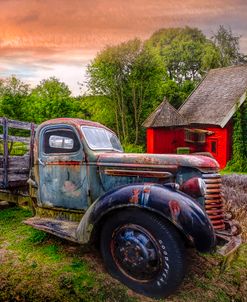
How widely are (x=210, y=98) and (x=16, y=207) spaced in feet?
60.0

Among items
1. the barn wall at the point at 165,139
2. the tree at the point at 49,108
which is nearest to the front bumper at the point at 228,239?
the barn wall at the point at 165,139

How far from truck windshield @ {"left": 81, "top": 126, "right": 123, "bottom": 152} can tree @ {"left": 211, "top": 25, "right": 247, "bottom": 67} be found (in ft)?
120

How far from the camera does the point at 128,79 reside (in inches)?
1076

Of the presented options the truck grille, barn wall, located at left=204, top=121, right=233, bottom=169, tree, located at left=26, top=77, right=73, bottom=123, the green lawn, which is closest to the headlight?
the truck grille

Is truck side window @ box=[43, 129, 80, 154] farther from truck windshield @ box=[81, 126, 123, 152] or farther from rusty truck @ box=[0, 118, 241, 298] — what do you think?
truck windshield @ box=[81, 126, 123, 152]

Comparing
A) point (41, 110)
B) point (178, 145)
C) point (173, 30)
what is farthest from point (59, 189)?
point (173, 30)

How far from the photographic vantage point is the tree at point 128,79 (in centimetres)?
2677

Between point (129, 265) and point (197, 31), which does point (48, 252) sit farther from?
point (197, 31)

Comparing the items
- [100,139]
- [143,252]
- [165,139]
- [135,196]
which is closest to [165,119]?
[165,139]

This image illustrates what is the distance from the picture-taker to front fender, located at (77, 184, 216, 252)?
3420 mm

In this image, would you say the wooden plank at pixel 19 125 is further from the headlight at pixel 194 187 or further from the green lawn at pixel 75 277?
the headlight at pixel 194 187

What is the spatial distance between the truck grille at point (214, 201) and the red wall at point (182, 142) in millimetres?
17188

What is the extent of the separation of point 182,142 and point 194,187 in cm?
1899

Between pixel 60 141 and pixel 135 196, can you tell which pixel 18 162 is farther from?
pixel 135 196
